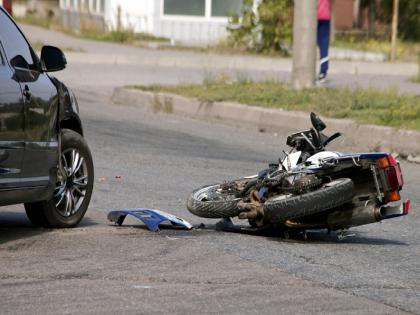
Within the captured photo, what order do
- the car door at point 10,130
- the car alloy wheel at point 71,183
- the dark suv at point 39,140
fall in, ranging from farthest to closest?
1. the car alloy wheel at point 71,183
2. the dark suv at point 39,140
3. the car door at point 10,130

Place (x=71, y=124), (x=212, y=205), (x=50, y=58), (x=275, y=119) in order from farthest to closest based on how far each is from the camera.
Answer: (x=275, y=119) < (x=71, y=124) < (x=212, y=205) < (x=50, y=58)

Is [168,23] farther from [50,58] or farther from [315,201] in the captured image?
[315,201]

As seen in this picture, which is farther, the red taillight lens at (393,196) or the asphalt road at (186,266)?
the red taillight lens at (393,196)

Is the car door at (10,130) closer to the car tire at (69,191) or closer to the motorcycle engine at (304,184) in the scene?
the car tire at (69,191)

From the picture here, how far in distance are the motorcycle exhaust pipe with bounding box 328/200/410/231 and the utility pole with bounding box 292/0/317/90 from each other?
987cm

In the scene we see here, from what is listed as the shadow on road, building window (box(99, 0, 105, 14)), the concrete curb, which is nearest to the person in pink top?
the concrete curb

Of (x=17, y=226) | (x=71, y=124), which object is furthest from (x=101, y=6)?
(x=17, y=226)

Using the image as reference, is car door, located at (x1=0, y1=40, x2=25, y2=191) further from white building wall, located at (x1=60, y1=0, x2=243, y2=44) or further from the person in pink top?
white building wall, located at (x1=60, y1=0, x2=243, y2=44)

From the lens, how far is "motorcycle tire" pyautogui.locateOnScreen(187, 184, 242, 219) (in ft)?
25.9

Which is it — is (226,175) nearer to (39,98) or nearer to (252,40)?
(39,98)

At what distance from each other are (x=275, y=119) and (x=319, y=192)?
8.01 metres

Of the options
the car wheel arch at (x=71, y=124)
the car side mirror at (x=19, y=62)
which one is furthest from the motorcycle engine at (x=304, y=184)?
the car side mirror at (x=19, y=62)

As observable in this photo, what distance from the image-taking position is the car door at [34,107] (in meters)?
7.36

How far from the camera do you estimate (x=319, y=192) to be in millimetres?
7426
